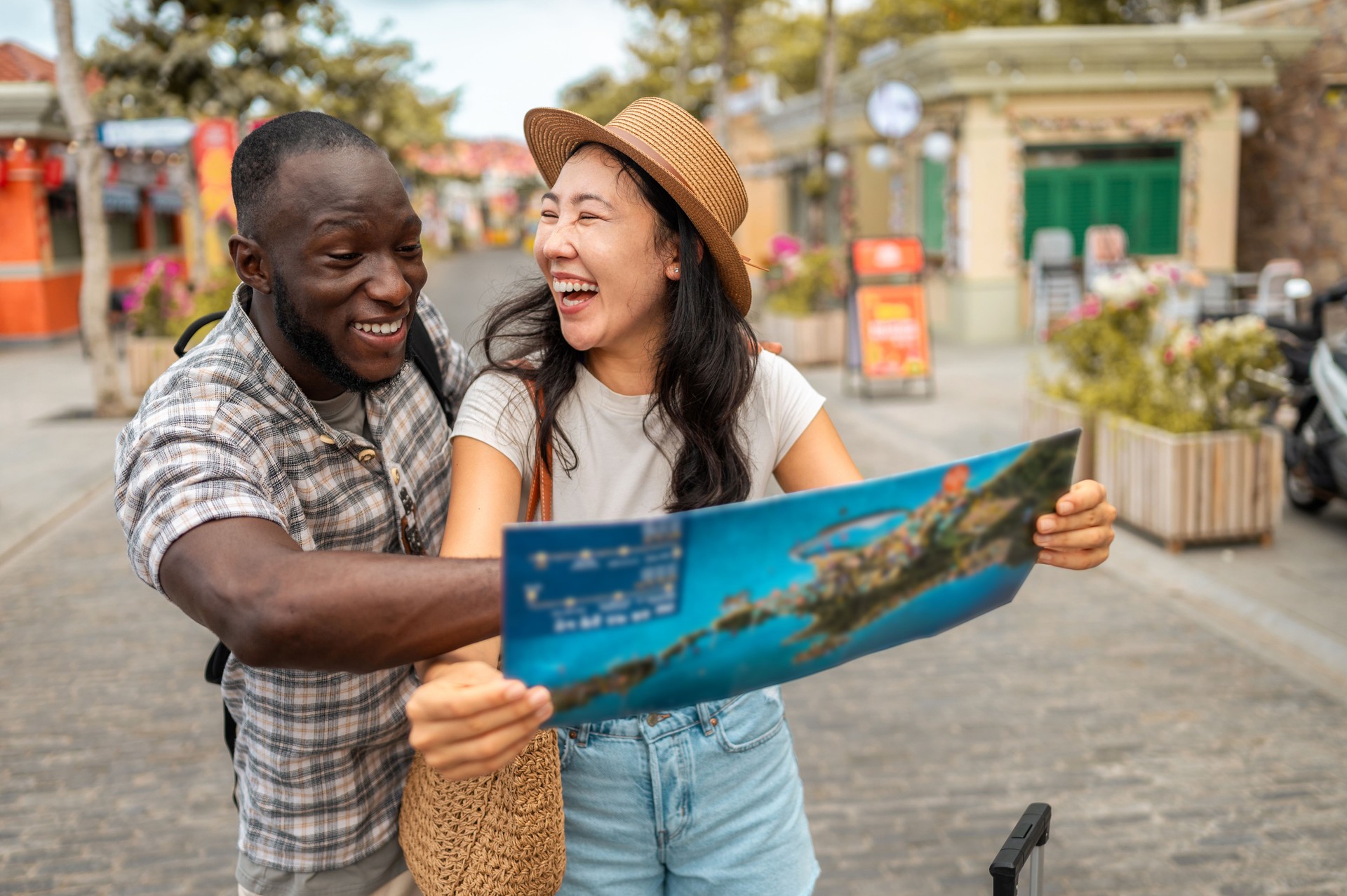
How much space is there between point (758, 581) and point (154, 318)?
13.1 meters

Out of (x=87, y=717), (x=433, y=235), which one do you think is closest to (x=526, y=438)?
(x=87, y=717)

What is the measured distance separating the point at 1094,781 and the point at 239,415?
3.49 metres

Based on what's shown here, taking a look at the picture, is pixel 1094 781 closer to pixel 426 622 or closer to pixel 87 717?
pixel 426 622

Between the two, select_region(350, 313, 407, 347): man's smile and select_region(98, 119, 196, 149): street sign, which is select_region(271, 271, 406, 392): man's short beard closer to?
select_region(350, 313, 407, 347): man's smile

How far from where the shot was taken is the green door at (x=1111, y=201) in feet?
58.7

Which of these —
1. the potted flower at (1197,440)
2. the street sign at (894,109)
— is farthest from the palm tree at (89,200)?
the potted flower at (1197,440)

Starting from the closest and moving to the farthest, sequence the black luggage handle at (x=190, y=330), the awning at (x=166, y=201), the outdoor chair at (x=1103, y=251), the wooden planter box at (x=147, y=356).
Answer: the black luggage handle at (x=190, y=330)
the wooden planter box at (x=147, y=356)
the outdoor chair at (x=1103, y=251)
the awning at (x=166, y=201)

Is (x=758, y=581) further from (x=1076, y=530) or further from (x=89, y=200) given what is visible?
(x=89, y=200)

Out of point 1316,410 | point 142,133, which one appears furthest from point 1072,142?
point 142,133

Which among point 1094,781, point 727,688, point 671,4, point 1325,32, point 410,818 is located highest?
point 671,4

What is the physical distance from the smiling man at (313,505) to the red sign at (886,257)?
10.6 m

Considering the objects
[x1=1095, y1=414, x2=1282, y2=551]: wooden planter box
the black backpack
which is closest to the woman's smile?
the black backpack

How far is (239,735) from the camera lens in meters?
1.84

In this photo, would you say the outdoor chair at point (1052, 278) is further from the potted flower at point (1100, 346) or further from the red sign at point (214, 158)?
the red sign at point (214, 158)
